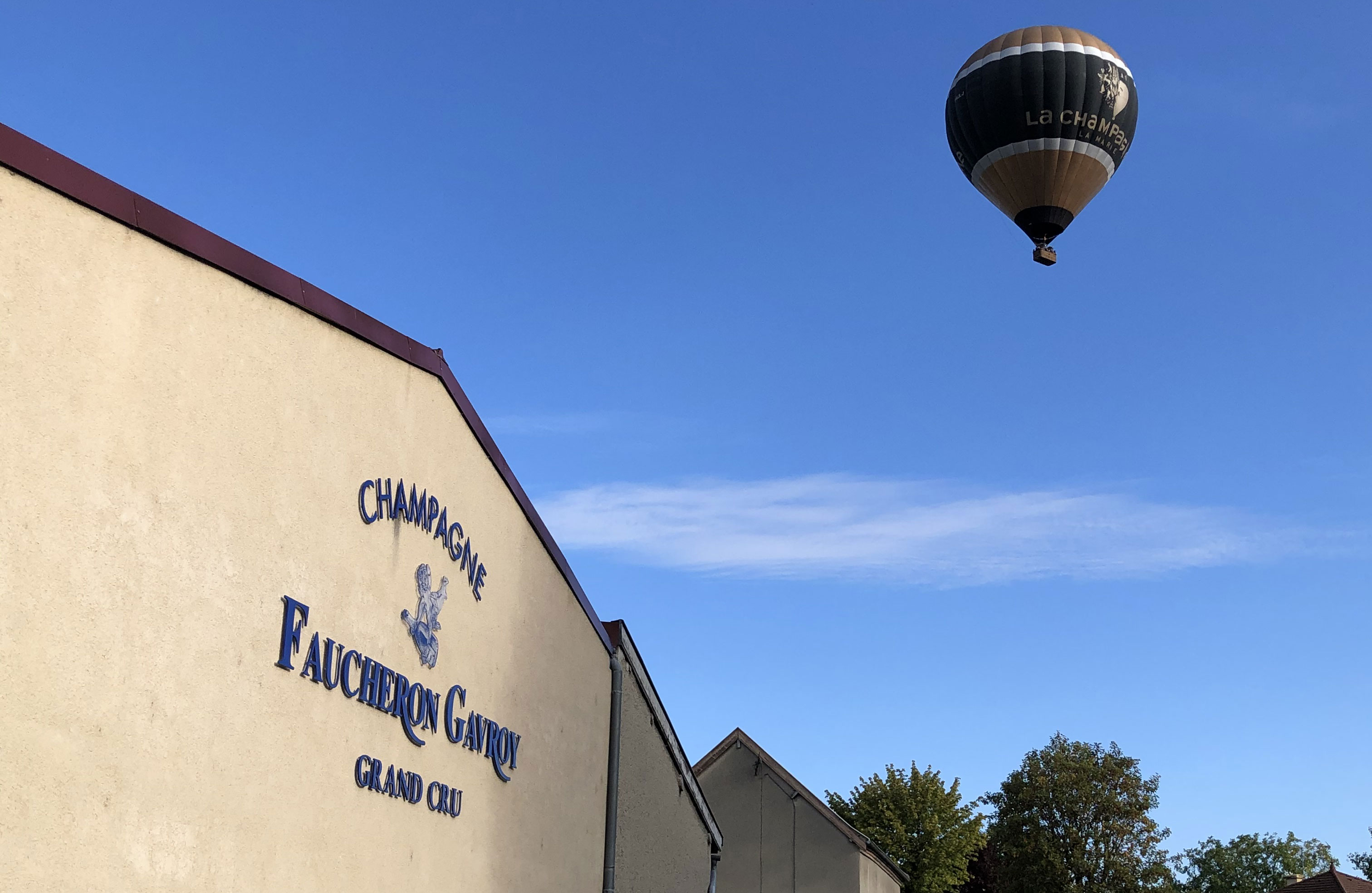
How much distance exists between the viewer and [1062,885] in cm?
6206

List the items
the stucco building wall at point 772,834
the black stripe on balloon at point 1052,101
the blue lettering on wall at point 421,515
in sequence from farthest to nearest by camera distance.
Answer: the stucco building wall at point 772,834
the black stripe on balloon at point 1052,101
the blue lettering on wall at point 421,515

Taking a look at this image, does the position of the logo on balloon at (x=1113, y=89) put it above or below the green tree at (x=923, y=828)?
above

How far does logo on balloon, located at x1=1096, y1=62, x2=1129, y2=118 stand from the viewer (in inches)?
913

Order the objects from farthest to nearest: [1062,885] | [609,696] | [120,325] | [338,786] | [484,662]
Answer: [1062,885], [609,696], [484,662], [338,786], [120,325]

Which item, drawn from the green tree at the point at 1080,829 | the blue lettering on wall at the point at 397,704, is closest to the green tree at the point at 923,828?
the green tree at the point at 1080,829

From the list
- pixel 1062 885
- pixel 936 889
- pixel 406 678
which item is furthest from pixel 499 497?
pixel 1062 885

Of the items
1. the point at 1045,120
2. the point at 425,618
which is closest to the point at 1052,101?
the point at 1045,120

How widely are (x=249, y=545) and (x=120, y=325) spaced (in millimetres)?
1831

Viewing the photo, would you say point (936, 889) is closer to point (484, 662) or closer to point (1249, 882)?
point (484, 662)

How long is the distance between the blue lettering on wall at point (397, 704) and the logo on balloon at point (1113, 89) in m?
17.5

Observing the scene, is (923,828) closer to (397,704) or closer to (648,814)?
(648,814)

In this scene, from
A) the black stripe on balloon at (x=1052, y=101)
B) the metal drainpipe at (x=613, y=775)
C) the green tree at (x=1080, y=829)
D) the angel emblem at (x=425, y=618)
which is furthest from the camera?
the green tree at (x=1080, y=829)

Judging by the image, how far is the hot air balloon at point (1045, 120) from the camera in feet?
75.3

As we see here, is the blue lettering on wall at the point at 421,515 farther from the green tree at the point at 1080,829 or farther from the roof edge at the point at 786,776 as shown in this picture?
the green tree at the point at 1080,829
